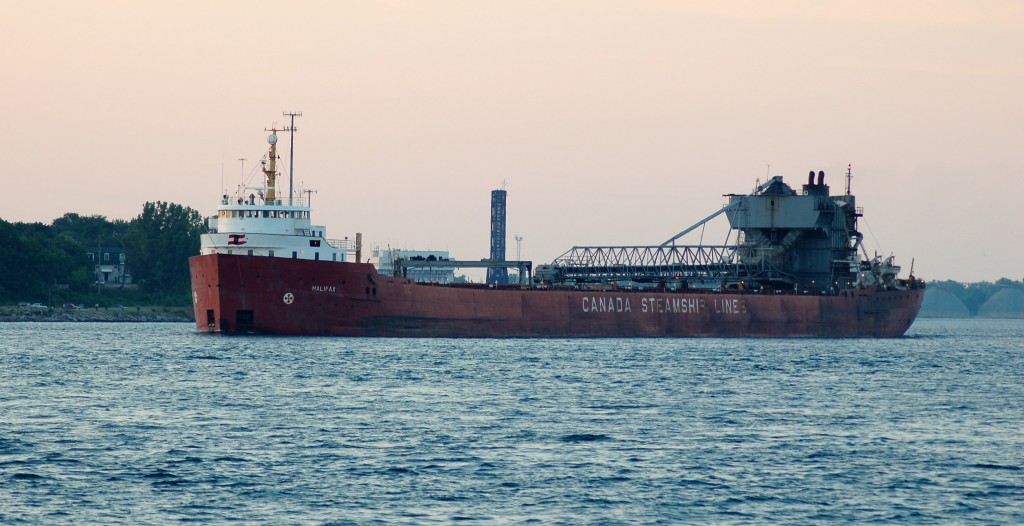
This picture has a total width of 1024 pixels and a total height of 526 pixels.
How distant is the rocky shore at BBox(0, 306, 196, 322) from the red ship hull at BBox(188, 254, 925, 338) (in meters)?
49.2

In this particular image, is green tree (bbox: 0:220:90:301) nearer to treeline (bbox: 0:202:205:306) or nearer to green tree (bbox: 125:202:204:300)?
treeline (bbox: 0:202:205:306)

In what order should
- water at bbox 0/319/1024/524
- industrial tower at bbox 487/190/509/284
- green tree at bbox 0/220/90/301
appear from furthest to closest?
industrial tower at bbox 487/190/509/284
green tree at bbox 0/220/90/301
water at bbox 0/319/1024/524

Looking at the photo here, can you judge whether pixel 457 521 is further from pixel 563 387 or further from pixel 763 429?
pixel 563 387

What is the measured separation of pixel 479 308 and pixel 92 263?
249ft

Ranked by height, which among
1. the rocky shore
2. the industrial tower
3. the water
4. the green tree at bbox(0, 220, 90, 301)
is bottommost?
the water

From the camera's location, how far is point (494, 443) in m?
27.2

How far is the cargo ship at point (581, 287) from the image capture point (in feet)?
196

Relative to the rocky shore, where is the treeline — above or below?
above

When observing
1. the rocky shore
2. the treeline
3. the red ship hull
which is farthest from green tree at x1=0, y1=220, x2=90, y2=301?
the red ship hull

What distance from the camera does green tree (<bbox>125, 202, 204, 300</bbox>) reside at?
414ft

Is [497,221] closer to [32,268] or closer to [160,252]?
[160,252]

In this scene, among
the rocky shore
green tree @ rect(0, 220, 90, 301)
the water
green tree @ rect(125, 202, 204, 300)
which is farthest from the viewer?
green tree @ rect(125, 202, 204, 300)

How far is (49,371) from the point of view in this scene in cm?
4394

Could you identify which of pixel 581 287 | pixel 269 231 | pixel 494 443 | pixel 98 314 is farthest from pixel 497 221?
pixel 494 443
